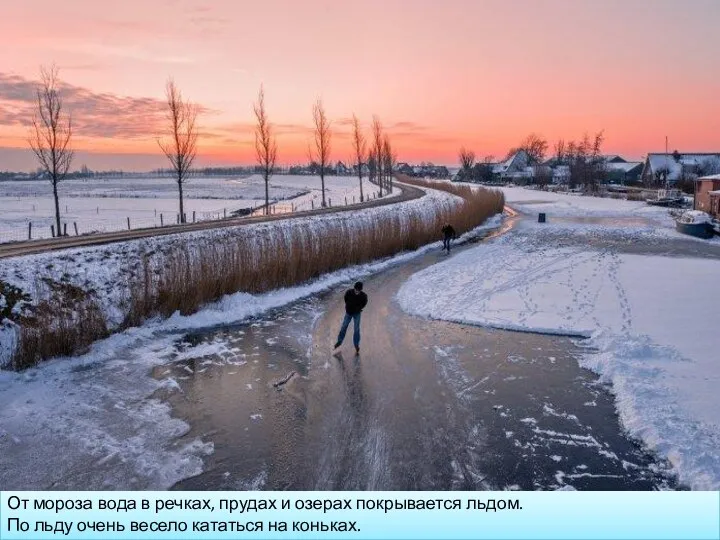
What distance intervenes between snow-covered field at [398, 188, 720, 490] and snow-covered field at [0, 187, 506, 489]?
7100mm

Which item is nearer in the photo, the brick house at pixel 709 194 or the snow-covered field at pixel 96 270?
the snow-covered field at pixel 96 270

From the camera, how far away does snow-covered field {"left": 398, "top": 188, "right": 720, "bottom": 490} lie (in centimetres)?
820

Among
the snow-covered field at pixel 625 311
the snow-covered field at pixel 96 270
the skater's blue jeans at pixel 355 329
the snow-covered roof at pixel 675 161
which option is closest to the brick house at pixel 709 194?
the snow-covered field at pixel 625 311

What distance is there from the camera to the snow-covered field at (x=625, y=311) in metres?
8.20

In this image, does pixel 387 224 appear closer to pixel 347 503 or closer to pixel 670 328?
pixel 670 328

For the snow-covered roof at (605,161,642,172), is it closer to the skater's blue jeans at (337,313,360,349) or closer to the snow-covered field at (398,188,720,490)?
the snow-covered field at (398,188,720,490)

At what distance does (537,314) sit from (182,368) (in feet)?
32.9

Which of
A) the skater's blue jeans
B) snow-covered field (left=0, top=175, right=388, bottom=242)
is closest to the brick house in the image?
snow-covered field (left=0, top=175, right=388, bottom=242)

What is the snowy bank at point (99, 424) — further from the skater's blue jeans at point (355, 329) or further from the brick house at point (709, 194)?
the brick house at point (709, 194)

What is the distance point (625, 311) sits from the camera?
15172 millimetres

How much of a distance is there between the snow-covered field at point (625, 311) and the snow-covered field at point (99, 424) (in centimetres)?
710

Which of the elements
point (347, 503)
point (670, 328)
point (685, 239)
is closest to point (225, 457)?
point (347, 503)

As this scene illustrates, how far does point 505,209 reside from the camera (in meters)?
56.9

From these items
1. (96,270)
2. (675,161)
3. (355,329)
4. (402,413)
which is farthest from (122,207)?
(675,161)
